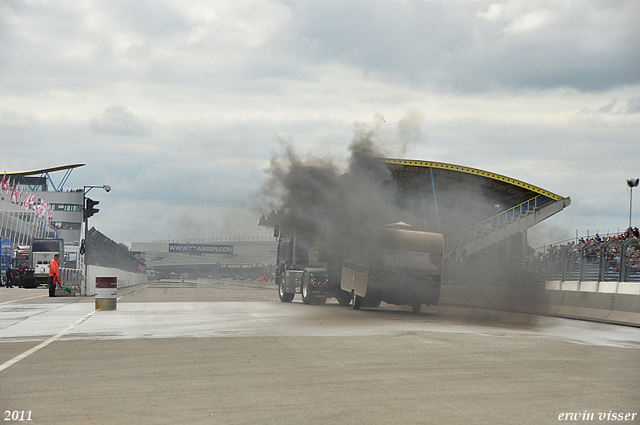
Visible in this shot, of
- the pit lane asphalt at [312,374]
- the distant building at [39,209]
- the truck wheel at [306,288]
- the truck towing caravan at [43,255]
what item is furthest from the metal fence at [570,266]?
the distant building at [39,209]

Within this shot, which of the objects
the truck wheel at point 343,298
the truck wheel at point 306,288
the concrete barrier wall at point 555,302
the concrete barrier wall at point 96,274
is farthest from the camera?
the concrete barrier wall at point 96,274

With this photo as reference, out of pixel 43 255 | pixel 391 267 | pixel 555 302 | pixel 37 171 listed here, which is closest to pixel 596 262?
pixel 555 302

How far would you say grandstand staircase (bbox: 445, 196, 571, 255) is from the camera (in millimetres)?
48344

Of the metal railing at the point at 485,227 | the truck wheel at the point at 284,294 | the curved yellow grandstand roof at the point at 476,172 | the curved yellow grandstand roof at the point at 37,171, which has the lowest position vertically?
the truck wheel at the point at 284,294

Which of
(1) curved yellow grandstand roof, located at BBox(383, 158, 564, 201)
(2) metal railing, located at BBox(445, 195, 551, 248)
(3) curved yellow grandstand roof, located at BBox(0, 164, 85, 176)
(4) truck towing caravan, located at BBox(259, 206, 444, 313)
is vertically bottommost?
(4) truck towing caravan, located at BBox(259, 206, 444, 313)

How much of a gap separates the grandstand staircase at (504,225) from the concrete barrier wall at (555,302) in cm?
1915

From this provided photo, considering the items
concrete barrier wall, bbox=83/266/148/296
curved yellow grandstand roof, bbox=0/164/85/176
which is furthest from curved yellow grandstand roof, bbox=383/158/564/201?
curved yellow grandstand roof, bbox=0/164/85/176

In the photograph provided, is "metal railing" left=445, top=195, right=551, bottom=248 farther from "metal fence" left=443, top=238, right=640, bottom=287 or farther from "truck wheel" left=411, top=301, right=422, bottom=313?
"truck wheel" left=411, top=301, right=422, bottom=313

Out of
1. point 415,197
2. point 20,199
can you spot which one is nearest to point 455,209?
point 415,197

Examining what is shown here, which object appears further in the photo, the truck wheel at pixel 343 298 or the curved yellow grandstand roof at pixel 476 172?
the curved yellow grandstand roof at pixel 476 172

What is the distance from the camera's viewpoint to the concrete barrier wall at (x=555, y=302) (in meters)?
18.2

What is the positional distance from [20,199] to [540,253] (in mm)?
70975

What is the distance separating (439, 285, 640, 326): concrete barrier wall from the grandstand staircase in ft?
62.8

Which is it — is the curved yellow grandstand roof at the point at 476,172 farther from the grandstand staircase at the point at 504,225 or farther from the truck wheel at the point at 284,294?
the truck wheel at the point at 284,294
